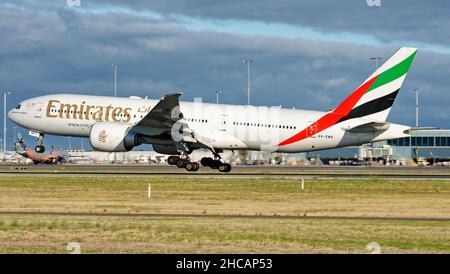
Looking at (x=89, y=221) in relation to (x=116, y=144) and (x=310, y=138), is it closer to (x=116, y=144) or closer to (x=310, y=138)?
(x=116, y=144)

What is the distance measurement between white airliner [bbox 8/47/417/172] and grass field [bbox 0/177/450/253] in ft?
25.8

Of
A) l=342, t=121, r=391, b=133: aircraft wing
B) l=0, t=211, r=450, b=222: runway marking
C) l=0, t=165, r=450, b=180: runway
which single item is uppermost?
l=342, t=121, r=391, b=133: aircraft wing

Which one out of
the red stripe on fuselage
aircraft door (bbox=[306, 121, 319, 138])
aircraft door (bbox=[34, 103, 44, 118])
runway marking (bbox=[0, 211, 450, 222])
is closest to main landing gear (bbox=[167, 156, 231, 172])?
the red stripe on fuselage

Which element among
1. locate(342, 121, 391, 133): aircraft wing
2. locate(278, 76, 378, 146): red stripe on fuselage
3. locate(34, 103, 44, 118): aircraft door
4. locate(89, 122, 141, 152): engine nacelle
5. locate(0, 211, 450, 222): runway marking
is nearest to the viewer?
locate(0, 211, 450, 222): runway marking

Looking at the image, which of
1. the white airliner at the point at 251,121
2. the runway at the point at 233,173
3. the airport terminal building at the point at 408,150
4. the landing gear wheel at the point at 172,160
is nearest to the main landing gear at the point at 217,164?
the runway at the point at 233,173

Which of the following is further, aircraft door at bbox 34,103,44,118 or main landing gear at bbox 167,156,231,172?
aircraft door at bbox 34,103,44,118

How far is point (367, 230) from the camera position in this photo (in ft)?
90.1

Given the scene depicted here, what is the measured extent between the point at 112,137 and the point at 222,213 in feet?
92.1

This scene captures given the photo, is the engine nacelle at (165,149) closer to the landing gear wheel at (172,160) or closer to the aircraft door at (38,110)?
the landing gear wheel at (172,160)

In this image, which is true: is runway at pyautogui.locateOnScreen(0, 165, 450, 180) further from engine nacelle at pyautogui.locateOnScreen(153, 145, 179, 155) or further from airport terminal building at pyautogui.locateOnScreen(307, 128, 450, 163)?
airport terminal building at pyautogui.locateOnScreen(307, 128, 450, 163)

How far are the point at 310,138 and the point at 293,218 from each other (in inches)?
1273

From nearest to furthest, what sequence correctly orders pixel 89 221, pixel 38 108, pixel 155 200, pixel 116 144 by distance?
pixel 89 221
pixel 155 200
pixel 116 144
pixel 38 108

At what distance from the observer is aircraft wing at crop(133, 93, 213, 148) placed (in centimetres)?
6050
